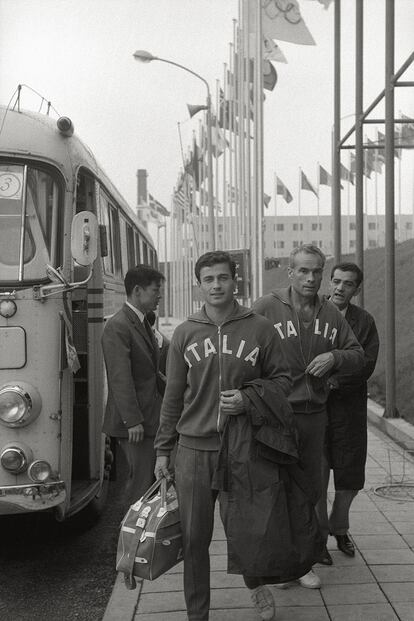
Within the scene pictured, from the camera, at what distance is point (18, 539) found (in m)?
6.55

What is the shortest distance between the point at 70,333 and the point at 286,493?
82.6 inches

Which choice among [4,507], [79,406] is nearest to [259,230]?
[79,406]

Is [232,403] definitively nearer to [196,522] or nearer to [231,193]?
[196,522]

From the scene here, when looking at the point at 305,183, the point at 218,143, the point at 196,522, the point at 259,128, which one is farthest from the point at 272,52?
the point at 305,183

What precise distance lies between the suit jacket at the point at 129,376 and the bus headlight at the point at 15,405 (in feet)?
1.71

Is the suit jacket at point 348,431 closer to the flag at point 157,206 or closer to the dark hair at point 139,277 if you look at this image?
the dark hair at point 139,277

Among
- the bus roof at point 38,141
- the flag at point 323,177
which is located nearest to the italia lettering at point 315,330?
the bus roof at point 38,141

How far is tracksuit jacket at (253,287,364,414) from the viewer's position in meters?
4.81

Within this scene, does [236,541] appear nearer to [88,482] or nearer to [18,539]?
[88,482]

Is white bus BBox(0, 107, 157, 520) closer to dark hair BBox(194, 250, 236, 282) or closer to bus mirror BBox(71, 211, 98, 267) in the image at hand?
bus mirror BBox(71, 211, 98, 267)

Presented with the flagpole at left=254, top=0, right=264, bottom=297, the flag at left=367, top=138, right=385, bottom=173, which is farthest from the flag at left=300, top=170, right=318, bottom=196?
the flagpole at left=254, top=0, right=264, bottom=297

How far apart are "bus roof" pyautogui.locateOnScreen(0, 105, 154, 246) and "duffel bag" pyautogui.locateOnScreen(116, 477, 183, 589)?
251cm

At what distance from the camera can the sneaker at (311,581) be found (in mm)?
4883

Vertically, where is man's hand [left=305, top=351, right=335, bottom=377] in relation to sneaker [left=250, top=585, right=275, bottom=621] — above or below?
above
